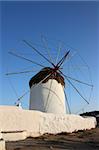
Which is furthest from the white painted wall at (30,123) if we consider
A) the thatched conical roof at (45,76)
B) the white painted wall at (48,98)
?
the thatched conical roof at (45,76)

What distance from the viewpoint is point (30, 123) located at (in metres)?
15.9

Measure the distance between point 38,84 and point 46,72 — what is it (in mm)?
991

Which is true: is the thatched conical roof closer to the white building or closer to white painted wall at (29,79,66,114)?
the white building

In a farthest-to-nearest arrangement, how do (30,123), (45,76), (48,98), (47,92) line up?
(45,76), (47,92), (48,98), (30,123)

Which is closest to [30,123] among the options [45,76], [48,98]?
[48,98]

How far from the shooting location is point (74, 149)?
38.5ft

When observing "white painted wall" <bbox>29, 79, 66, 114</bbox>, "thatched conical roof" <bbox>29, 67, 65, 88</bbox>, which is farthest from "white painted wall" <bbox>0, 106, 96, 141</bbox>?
"thatched conical roof" <bbox>29, 67, 65, 88</bbox>

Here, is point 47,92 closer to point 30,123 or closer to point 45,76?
point 45,76

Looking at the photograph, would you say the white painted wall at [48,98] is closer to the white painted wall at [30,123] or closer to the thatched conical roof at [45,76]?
the thatched conical roof at [45,76]

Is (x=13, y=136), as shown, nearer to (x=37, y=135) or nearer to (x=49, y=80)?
(x=37, y=135)

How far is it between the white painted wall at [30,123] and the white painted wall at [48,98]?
6.95ft

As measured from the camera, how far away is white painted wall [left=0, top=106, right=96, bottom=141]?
14.5 metres

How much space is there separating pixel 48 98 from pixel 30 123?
5721mm

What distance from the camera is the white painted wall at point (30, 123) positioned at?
47.6ft
